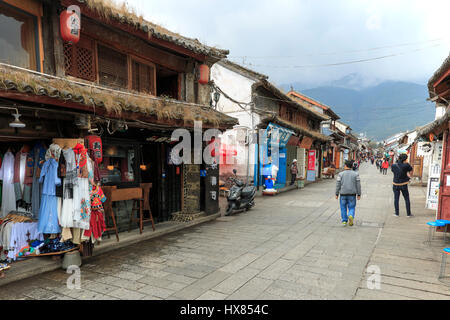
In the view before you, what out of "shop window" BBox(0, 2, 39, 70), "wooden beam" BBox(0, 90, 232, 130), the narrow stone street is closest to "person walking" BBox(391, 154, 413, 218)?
the narrow stone street

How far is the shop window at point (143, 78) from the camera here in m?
7.57

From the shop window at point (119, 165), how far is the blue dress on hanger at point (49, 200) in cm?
187

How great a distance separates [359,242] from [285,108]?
558 inches

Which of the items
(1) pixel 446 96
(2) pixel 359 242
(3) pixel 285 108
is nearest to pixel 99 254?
(2) pixel 359 242

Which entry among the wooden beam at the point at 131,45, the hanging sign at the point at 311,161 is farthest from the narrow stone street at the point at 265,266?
the hanging sign at the point at 311,161

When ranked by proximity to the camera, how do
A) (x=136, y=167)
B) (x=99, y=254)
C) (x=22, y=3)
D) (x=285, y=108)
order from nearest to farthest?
(x=22, y=3) < (x=99, y=254) < (x=136, y=167) < (x=285, y=108)

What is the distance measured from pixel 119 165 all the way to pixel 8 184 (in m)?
2.51

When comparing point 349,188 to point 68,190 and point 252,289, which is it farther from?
point 68,190

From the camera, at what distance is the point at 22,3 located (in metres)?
5.06

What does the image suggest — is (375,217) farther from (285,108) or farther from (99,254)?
(285,108)

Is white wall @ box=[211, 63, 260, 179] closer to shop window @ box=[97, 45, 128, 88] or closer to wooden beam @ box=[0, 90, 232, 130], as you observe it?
wooden beam @ box=[0, 90, 232, 130]

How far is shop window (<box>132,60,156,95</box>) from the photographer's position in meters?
7.57

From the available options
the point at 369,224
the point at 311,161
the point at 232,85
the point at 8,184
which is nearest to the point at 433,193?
the point at 369,224

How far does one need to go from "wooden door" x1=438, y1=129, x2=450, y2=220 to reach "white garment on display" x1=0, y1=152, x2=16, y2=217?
381 inches
